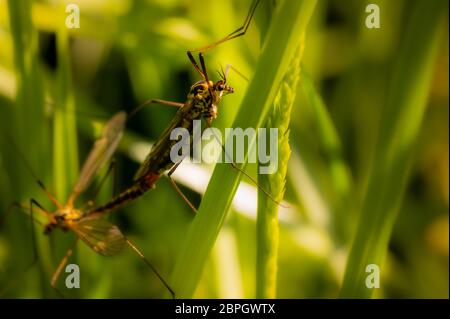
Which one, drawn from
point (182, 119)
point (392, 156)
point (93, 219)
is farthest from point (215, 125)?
point (392, 156)

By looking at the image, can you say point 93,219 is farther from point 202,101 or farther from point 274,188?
point 274,188

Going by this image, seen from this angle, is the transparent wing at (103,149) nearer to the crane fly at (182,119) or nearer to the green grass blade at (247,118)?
the crane fly at (182,119)

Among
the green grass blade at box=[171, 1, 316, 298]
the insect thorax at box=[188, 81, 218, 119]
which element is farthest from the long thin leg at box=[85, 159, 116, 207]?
the green grass blade at box=[171, 1, 316, 298]

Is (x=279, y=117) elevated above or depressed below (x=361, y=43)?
below

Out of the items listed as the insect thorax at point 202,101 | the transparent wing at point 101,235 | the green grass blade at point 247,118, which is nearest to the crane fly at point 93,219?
the transparent wing at point 101,235

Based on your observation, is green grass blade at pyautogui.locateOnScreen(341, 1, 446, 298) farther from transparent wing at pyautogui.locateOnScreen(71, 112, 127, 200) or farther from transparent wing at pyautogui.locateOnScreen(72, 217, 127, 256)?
transparent wing at pyautogui.locateOnScreen(71, 112, 127, 200)
